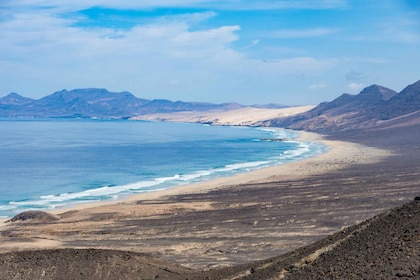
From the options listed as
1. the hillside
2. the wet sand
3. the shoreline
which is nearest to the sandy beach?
the wet sand

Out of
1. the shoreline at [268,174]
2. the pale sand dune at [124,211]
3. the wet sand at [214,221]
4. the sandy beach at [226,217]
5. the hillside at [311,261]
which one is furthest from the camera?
the shoreline at [268,174]

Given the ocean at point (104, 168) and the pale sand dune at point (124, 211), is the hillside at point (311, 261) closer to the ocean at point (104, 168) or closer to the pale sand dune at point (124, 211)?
the pale sand dune at point (124, 211)

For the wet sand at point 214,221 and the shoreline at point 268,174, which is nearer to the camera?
the wet sand at point 214,221

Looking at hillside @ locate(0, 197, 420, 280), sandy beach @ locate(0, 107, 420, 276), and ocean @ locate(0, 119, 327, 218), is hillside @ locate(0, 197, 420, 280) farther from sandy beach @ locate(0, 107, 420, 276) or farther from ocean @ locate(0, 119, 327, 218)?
ocean @ locate(0, 119, 327, 218)

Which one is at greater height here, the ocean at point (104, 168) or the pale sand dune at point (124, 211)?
the ocean at point (104, 168)

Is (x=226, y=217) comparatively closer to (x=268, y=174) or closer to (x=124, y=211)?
(x=124, y=211)

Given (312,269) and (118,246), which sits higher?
(312,269)

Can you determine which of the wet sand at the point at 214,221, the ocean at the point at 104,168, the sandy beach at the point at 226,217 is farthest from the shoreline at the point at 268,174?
the ocean at the point at 104,168

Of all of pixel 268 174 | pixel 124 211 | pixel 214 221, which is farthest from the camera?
pixel 268 174

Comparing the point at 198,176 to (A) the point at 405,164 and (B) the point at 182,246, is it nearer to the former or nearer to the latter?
(A) the point at 405,164

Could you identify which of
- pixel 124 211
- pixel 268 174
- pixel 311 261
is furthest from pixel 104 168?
pixel 311 261

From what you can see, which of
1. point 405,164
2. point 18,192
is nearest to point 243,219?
point 18,192
